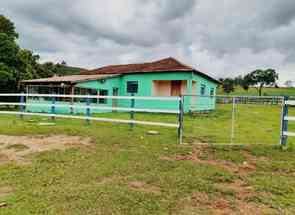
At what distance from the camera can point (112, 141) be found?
231 inches

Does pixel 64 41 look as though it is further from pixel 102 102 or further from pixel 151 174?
pixel 151 174

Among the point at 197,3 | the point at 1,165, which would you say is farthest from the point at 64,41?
the point at 1,165


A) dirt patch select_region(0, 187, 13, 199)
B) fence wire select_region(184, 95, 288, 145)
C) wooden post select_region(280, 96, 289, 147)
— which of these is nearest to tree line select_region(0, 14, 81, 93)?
fence wire select_region(184, 95, 288, 145)

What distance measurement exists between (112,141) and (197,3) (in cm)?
1000

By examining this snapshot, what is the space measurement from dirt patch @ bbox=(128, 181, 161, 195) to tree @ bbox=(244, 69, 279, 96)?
221 feet

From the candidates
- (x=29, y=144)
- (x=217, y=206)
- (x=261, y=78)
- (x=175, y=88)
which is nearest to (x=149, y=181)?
(x=217, y=206)

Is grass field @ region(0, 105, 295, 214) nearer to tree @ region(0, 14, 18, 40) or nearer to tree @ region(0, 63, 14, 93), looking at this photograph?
tree @ region(0, 63, 14, 93)

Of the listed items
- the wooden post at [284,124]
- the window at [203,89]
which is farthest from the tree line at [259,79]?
the wooden post at [284,124]

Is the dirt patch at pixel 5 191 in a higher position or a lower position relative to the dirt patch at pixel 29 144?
lower

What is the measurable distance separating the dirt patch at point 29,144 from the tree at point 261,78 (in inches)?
2599

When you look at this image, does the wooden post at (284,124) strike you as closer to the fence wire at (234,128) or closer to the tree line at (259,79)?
the fence wire at (234,128)

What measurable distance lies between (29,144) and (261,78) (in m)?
69.5

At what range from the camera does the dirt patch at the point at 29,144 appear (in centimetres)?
440

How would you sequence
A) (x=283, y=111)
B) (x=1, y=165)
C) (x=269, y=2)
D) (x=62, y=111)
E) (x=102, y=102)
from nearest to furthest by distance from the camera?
(x=1, y=165)
(x=283, y=111)
(x=269, y=2)
(x=62, y=111)
(x=102, y=102)
